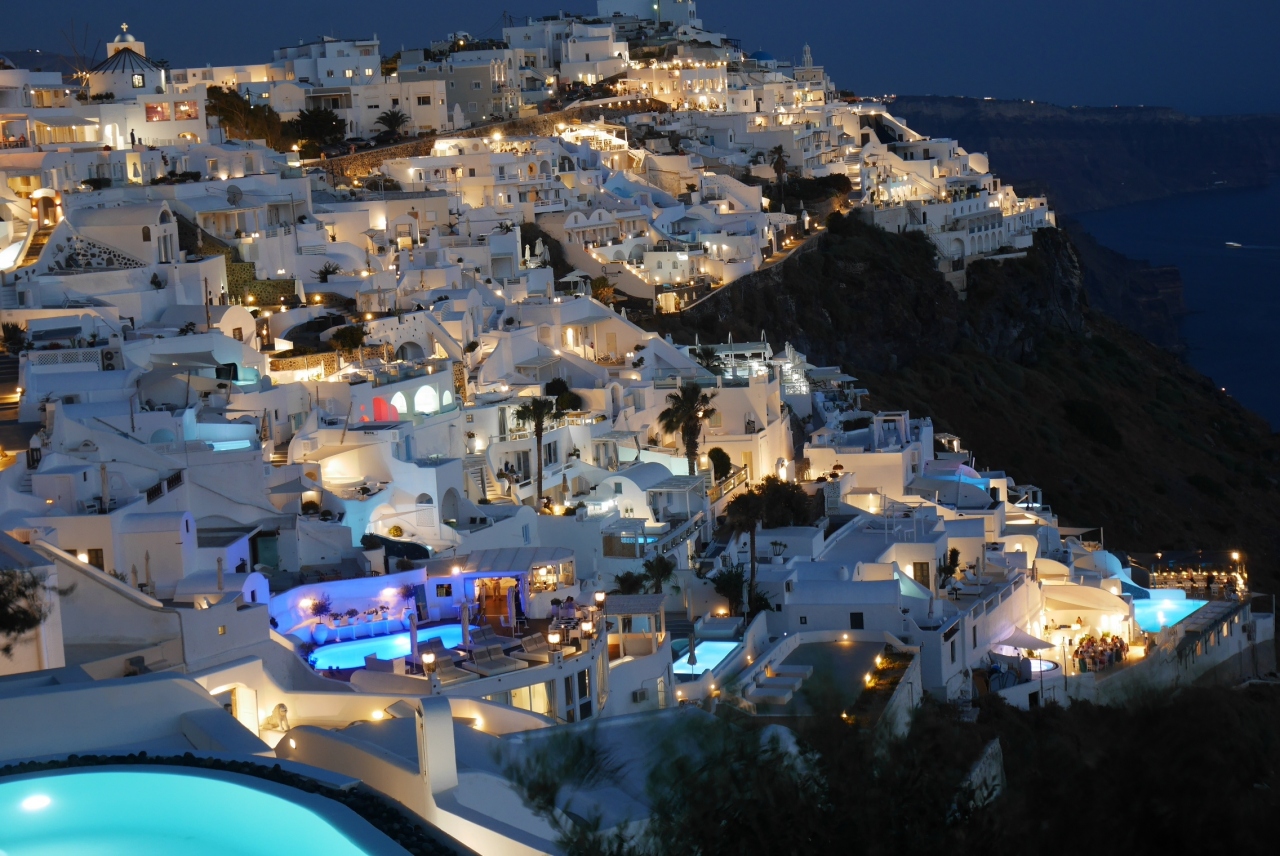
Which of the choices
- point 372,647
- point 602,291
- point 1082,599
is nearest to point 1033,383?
point 602,291

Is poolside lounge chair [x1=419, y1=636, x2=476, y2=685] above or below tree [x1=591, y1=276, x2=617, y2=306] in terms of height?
above

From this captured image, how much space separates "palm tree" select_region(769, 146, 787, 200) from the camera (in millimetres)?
55281

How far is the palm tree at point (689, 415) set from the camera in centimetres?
2844

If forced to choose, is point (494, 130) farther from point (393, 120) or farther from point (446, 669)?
point (446, 669)

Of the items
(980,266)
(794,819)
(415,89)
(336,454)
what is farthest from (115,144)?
(794,819)

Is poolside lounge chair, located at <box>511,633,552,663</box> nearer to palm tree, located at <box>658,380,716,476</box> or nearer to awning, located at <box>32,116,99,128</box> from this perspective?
palm tree, located at <box>658,380,716,476</box>

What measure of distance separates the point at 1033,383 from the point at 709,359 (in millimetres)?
20521

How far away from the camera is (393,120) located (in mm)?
51906

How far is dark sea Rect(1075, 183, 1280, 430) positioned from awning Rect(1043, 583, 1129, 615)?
36.6 metres

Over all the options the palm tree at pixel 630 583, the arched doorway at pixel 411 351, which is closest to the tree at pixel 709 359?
the arched doorway at pixel 411 351

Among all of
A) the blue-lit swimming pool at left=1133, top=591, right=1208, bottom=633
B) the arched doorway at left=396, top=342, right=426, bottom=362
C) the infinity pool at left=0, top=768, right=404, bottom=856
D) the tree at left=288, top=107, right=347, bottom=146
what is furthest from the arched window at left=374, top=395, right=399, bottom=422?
the tree at left=288, top=107, right=347, bottom=146

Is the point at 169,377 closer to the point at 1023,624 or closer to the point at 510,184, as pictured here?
the point at 1023,624

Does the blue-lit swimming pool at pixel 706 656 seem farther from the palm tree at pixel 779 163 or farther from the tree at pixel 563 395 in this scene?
the palm tree at pixel 779 163

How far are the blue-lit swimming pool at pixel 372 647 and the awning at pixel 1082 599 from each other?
11.2m
